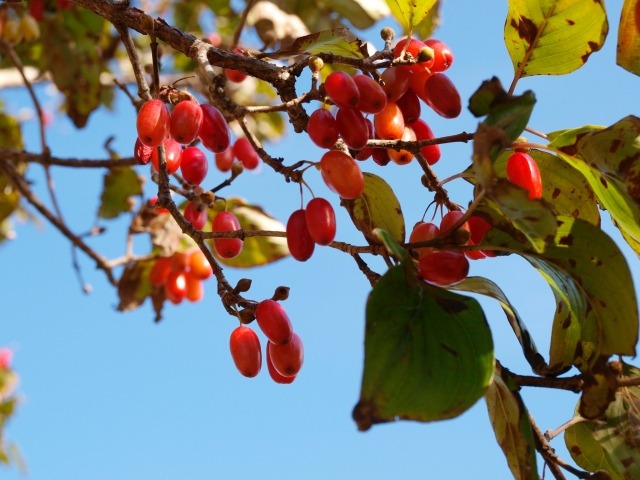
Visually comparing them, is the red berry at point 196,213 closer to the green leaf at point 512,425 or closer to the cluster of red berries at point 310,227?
the cluster of red berries at point 310,227

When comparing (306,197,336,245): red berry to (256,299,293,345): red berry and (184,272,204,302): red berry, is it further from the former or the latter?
(184,272,204,302): red berry

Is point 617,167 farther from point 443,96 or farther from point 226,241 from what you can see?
point 226,241

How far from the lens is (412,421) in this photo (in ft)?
Answer: 3.03

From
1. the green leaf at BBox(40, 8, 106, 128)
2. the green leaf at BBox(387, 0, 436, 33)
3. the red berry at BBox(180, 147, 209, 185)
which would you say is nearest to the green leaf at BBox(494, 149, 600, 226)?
the green leaf at BBox(387, 0, 436, 33)

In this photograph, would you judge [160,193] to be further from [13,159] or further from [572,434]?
[13,159]

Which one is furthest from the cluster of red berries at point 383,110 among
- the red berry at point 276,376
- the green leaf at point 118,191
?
the green leaf at point 118,191

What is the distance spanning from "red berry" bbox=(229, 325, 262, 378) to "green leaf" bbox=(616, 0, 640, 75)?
2.35 ft

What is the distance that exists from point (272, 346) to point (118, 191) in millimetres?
1899

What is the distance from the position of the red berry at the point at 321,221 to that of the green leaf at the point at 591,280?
0.22 m

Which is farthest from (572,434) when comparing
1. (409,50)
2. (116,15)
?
(116,15)

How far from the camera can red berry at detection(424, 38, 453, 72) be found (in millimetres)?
1341

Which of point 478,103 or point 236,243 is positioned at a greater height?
point 236,243

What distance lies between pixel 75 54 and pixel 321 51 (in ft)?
7.43

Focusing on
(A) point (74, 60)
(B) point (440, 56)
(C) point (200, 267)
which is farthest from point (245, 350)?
(A) point (74, 60)
